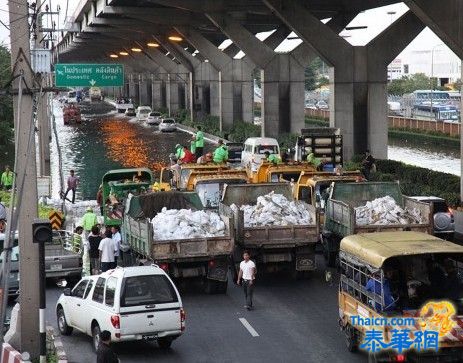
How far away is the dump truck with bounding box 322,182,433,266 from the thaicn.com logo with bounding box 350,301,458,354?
8.55m

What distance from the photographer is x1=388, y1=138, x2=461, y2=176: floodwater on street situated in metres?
64.0

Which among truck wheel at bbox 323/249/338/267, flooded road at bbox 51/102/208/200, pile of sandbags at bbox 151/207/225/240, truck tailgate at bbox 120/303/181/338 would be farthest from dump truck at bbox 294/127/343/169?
truck tailgate at bbox 120/303/181/338

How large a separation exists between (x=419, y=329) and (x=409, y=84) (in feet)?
566

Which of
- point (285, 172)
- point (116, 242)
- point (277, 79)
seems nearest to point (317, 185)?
point (285, 172)

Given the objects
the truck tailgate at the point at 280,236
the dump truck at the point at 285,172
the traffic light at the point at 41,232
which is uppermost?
the traffic light at the point at 41,232

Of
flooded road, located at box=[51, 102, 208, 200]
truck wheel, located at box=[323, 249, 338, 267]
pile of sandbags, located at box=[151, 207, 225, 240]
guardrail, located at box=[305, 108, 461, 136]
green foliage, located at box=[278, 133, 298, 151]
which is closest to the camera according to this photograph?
pile of sandbags, located at box=[151, 207, 225, 240]

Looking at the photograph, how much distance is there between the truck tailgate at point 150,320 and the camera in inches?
664

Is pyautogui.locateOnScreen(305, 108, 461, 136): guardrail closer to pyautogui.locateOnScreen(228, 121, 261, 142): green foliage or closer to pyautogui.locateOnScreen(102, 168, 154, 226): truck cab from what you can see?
pyautogui.locateOnScreen(228, 121, 261, 142): green foliage

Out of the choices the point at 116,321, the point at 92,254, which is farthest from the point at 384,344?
the point at 92,254

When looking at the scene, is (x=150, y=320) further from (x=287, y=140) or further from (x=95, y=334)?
(x=287, y=140)

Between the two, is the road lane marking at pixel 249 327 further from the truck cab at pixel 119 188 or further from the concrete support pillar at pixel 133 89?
the concrete support pillar at pixel 133 89

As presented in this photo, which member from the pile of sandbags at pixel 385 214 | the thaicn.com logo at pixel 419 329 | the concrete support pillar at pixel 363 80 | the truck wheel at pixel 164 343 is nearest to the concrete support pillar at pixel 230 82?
the concrete support pillar at pixel 363 80

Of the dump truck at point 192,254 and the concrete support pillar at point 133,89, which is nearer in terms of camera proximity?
the dump truck at point 192,254

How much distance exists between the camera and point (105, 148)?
7044 cm
